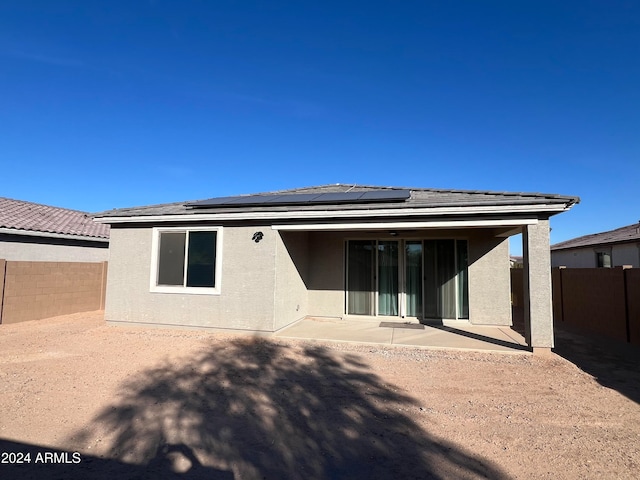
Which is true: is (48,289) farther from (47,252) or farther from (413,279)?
(413,279)

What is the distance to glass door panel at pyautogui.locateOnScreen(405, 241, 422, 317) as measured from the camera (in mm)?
10383

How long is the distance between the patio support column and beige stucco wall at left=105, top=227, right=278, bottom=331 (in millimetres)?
5429

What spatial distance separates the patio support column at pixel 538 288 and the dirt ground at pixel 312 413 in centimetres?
45

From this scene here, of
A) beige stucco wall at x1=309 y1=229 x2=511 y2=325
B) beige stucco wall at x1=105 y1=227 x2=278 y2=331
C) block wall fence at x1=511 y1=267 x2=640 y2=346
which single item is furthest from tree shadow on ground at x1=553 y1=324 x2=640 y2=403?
beige stucco wall at x1=105 y1=227 x2=278 y2=331

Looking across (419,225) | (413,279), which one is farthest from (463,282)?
(419,225)

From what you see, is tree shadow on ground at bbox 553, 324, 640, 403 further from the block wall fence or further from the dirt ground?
the block wall fence

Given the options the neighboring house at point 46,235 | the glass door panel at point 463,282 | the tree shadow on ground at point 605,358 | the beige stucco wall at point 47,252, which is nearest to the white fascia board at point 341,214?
the neighboring house at point 46,235

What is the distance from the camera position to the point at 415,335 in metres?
8.34

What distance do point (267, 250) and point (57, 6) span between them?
7.89 meters

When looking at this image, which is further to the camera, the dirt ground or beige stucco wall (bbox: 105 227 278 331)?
beige stucco wall (bbox: 105 227 278 331)

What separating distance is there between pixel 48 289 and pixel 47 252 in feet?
6.36

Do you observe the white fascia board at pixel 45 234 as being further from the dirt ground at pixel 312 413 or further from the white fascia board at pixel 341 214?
the dirt ground at pixel 312 413

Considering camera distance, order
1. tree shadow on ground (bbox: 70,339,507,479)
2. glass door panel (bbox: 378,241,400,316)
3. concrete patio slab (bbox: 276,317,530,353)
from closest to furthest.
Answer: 1. tree shadow on ground (bbox: 70,339,507,479)
2. concrete patio slab (bbox: 276,317,530,353)
3. glass door panel (bbox: 378,241,400,316)

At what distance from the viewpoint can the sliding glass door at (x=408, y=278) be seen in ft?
33.3
